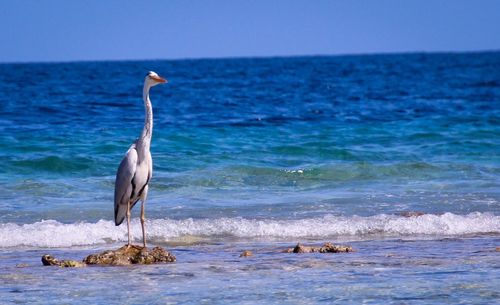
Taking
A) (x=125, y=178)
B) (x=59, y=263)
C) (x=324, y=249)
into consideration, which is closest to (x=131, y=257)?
(x=59, y=263)

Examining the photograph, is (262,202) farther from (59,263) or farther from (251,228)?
(59,263)

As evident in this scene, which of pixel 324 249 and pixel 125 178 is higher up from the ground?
pixel 125 178

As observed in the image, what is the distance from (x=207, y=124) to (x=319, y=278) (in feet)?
40.2

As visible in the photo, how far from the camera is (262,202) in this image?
1107cm

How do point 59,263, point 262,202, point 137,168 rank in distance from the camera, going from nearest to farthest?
point 59,263 → point 137,168 → point 262,202

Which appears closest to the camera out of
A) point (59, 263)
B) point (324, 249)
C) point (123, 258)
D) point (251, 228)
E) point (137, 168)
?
point (59, 263)

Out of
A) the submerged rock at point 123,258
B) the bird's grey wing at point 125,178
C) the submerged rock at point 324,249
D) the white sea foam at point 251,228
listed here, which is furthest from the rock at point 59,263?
the submerged rock at point 324,249

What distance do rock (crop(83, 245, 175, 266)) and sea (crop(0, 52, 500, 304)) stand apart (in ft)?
0.56

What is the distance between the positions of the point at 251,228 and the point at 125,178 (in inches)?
67.8

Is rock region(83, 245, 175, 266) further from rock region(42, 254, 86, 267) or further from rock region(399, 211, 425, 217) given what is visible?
rock region(399, 211, 425, 217)

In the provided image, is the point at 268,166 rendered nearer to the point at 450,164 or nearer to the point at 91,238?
the point at 450,164

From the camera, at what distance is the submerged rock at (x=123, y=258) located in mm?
7477

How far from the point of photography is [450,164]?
45.6 feet

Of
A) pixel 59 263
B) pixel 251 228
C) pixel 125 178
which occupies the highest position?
pixel 125 178
